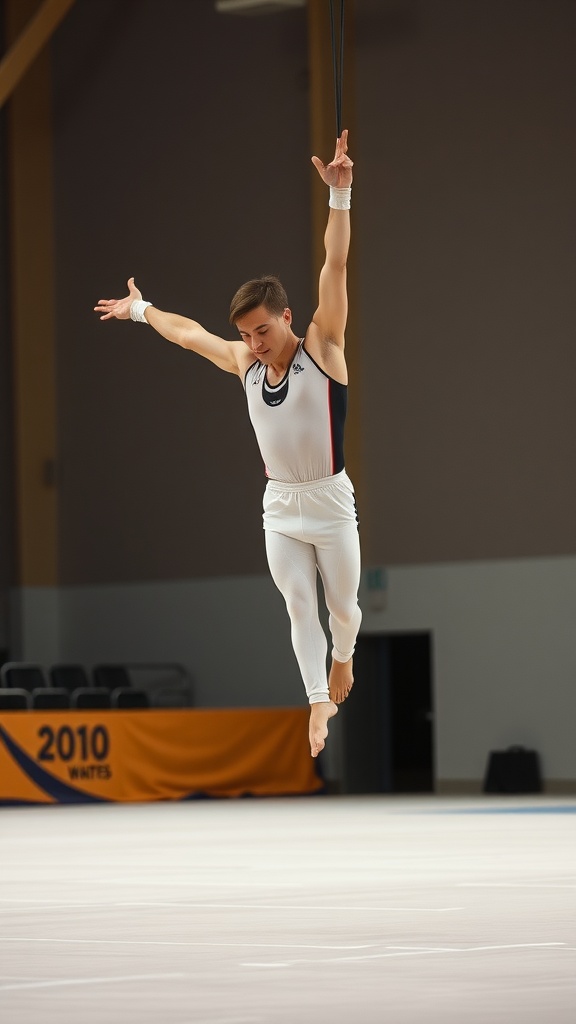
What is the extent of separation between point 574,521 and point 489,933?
41.5 feet

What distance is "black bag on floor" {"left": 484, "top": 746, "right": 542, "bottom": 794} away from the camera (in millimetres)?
17562

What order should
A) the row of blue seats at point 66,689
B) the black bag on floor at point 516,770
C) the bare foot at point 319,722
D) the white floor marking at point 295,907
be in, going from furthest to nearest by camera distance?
the row of blue seats at point 66,689 → the black bag on floor at point 516,770 → the bare foot at point 319,722 → the white floor marking at point 295,907

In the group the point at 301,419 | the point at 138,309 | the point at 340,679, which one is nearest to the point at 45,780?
the point at 340,679

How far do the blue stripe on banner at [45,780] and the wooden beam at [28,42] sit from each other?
25.2 ft

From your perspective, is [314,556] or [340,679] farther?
[340,679]

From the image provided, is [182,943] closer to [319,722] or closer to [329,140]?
[319,722]

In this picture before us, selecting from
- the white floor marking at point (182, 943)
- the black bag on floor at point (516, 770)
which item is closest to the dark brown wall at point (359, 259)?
the black bag on floor at point (516, 770)

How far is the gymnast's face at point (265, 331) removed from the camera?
6.45 m

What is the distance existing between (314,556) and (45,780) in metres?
10.2

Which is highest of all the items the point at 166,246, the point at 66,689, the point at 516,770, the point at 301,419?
the point at 166,246

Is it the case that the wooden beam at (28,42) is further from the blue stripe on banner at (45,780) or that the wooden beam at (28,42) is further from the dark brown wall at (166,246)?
the blue stripe on banner at (45,780)

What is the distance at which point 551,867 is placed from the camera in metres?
7.82

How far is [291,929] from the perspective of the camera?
5.30 metres

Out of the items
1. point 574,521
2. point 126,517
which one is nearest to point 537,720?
point 574,521
